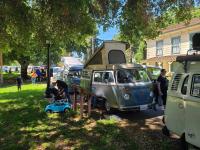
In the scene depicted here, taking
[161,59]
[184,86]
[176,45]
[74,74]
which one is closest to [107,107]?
[184,86]

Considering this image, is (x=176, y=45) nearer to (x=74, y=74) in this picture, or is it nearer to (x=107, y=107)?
(x=74, y=74)

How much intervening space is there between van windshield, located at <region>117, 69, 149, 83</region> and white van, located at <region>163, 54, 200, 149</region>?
5604mm

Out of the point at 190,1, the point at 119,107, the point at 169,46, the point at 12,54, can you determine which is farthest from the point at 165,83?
the point at 12,54

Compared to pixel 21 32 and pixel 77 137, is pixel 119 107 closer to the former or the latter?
pixel 77 137

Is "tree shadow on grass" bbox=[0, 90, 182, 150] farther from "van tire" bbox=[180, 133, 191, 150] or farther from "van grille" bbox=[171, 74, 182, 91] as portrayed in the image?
"van grille" bbox=[171, 74, 182, 91]

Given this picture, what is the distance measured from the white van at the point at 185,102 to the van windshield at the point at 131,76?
560 cm

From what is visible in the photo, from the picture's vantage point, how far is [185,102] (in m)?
8.18

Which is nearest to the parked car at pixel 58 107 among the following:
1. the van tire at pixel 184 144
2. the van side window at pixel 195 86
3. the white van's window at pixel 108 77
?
the white van's window at pixel 108 77

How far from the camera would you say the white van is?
7778 millimetres

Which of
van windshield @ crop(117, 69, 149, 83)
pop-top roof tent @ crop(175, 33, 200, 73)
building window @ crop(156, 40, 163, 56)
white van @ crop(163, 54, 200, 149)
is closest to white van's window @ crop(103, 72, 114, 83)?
van windshield @ crop(117, 69, 149, 83)

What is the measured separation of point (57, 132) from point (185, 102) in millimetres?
5182

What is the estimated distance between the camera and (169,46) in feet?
126

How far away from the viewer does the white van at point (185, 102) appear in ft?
25.5

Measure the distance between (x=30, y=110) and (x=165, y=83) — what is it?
5.99m
